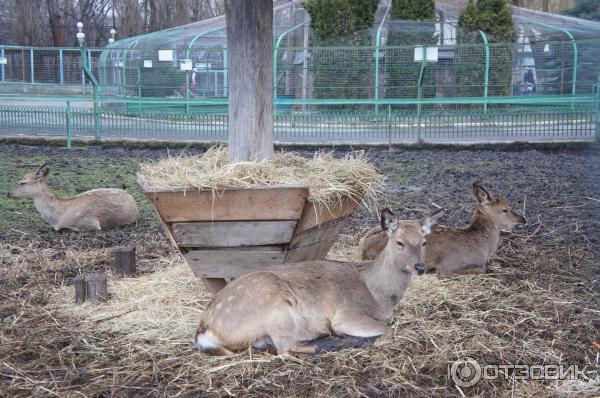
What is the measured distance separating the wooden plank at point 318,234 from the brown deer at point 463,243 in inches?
31.6

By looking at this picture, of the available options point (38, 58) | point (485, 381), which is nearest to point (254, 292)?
point (485, 381)

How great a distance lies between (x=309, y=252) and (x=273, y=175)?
832 mm

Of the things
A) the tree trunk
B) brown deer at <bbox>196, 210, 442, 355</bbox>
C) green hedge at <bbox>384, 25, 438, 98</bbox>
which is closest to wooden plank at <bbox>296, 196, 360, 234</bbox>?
brown deer at <bbox>196, 210, 442, 355</bbox>

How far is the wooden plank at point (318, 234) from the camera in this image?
21.1ft

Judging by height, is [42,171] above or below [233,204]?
below

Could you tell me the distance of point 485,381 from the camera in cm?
495

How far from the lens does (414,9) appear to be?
78.5 feet

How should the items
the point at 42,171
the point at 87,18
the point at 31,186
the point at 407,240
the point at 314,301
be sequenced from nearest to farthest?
the point at 314,301 < the point at 407,240 < the point at 31,186 < the point at 42,171 < the point at 87,18

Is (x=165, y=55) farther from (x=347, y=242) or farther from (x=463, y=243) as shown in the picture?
(x=463, y=243)

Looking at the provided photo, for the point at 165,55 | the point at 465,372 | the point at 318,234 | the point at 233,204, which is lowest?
the point at 465,372

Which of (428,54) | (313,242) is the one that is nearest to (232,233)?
(313,242)

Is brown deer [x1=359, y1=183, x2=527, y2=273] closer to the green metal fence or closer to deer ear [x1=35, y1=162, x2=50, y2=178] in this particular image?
deer ear [x1=35, y1=162, x2=50, y2=178]

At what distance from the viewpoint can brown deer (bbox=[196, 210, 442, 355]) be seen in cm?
533

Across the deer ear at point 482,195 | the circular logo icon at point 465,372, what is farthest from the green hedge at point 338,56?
the circular logo icon at point 465,372
